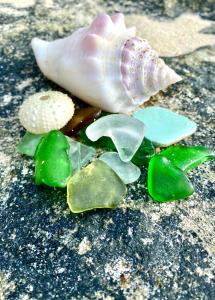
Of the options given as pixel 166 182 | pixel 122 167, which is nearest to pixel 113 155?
pixel 122 167

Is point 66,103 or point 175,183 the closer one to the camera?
point 175,183

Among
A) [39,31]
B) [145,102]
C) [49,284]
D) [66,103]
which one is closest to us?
[49,284]

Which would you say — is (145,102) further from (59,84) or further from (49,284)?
(49,284)

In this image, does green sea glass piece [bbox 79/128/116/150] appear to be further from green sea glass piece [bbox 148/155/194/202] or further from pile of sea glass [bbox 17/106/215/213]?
green sea glass piece [bbox 148/155/194/202]

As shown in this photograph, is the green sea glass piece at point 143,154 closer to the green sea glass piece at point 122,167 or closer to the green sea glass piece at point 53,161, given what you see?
the green sea glass piece at point 122,167

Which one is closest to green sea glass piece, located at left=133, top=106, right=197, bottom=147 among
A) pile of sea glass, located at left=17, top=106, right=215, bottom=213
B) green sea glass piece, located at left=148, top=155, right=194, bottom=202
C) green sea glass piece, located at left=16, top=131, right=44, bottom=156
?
pile of sea glass, located at left=17, top=106, right=215, bottom=213

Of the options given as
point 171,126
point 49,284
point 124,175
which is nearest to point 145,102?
point 171,126

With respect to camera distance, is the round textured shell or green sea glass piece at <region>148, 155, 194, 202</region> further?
the round textured shell
